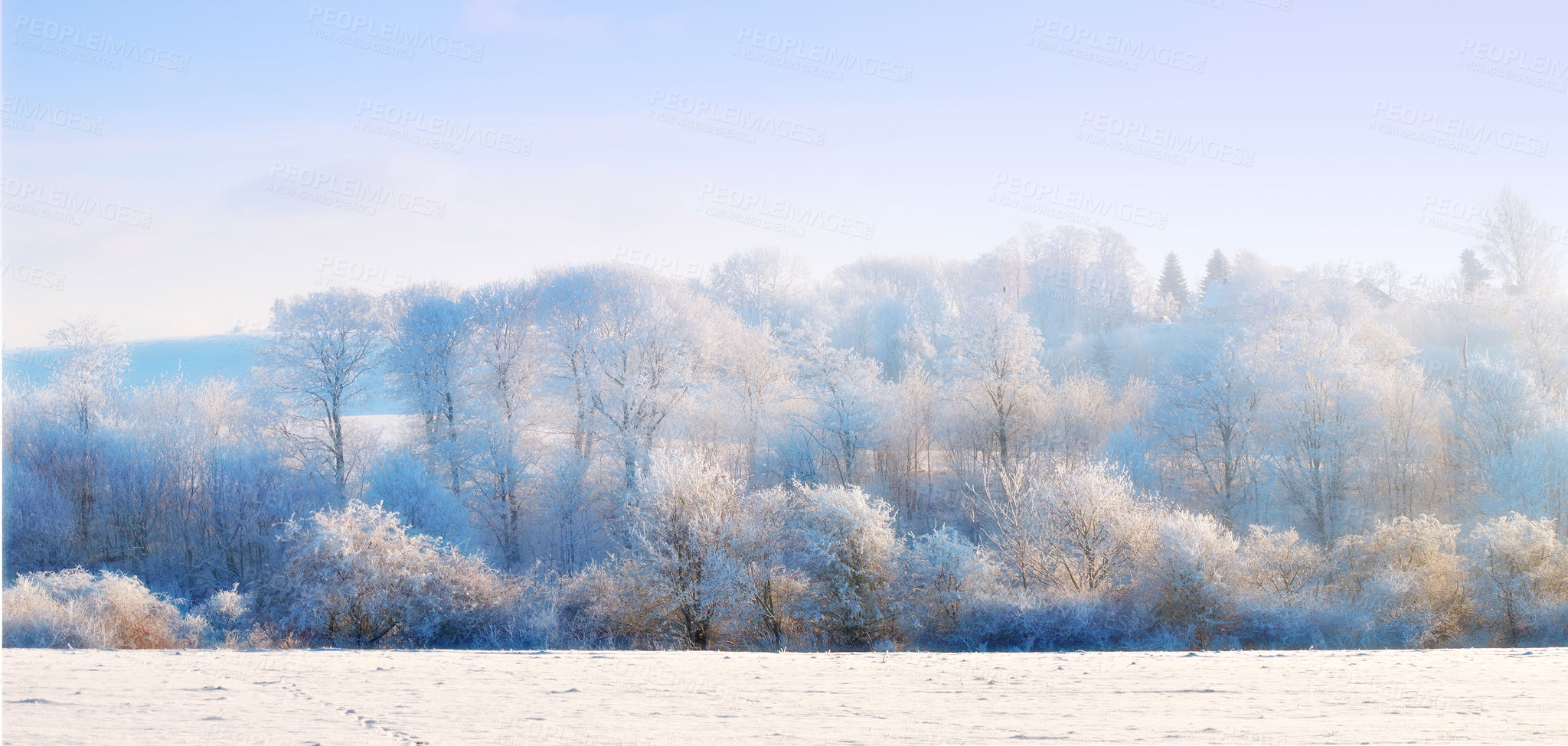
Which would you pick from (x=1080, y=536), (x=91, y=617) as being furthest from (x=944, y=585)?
(x=91, y=617)

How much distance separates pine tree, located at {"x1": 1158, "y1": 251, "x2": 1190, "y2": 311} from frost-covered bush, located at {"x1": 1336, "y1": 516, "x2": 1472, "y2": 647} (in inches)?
2046

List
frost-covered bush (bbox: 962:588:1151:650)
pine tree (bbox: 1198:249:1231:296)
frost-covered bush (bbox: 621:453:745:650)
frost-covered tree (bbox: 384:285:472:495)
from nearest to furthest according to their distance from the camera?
1. frost-covered bush (bbox: 962:588:1151:650)
2. frost-covered bush (bbox: 621:453:745:650)
3. frost-covered tree (bbox: 384:285:472:495)
4. pine tree (bbox: 1198:249:1231:296)

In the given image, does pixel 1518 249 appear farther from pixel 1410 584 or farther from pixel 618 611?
pixel 618 611

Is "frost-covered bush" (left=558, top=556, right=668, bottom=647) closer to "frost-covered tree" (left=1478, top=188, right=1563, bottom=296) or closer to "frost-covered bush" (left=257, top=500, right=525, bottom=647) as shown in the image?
"frost-covered bush" (left=257, top=500, right=525, bottom=647)

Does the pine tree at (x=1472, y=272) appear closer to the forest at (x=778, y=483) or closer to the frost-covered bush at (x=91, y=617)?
the forest at (x=778, y=483)

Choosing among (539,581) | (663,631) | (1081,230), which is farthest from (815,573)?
(1081,230)

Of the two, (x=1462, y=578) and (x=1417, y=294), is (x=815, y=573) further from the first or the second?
(x=1417, y=294)

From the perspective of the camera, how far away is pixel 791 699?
11.6m

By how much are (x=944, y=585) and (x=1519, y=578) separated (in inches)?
589

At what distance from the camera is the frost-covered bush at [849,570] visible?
2302cm

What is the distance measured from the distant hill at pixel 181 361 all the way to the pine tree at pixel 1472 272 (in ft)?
203

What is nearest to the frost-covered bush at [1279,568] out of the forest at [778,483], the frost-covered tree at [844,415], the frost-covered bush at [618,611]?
the forest at [778,483]

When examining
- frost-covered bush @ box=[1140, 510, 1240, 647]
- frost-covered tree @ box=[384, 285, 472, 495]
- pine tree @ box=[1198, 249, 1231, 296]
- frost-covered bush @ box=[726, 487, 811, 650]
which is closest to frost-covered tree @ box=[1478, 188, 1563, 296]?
pine tree @ box=[1198, 249, 1231, 296]

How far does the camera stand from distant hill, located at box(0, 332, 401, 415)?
1452 inches
